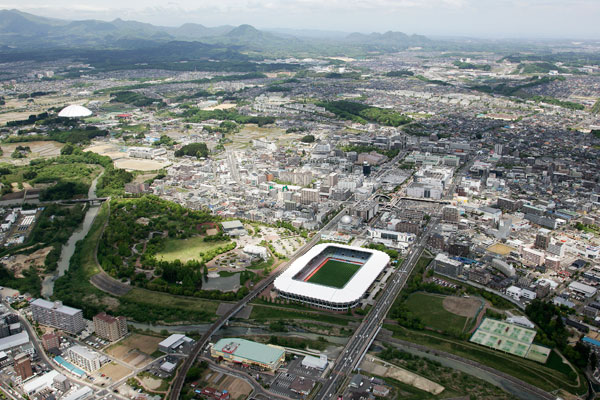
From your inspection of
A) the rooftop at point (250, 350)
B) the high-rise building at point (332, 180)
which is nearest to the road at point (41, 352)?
the rooftop at point (250, 350)

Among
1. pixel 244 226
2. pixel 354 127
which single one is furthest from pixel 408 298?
pixel 354 127

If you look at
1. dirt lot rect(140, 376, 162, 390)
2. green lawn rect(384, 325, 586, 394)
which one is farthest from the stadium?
dirt lot rect(140, 376, 162, 390)

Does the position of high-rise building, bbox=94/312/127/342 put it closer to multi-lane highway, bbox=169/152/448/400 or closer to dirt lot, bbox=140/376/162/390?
dirt lot, bbox=140/376/162/390

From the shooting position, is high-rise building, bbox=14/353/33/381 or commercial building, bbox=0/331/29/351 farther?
commercial building, bbox=0/331/29/351

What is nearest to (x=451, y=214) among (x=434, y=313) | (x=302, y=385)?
(x=434, y=313)

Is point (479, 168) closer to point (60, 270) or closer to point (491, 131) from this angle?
point (491, 131)

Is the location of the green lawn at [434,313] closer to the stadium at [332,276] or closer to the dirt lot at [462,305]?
the dirt lot at [462,305]
